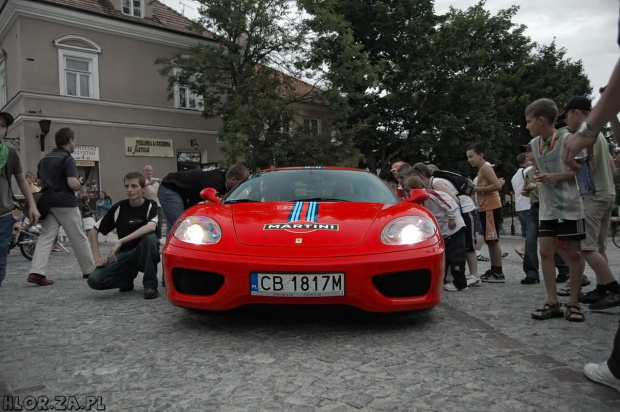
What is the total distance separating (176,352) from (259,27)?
17571 millimetres

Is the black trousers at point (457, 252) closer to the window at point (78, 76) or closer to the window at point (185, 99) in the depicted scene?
the window at point (78, 76)

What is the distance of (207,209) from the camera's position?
399 cm

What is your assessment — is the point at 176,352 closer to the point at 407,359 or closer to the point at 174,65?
the point at 407,359

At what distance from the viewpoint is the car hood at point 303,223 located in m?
3.38

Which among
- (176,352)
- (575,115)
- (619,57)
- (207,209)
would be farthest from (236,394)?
(575,115)

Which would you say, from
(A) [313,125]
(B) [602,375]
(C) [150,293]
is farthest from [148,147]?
(B) [602,375]

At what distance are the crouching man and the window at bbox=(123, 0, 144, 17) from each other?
1916 cm

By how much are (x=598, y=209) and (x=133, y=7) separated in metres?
21.8

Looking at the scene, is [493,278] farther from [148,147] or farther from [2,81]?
[2,81]

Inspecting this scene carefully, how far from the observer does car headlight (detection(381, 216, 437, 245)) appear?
345 centimetres

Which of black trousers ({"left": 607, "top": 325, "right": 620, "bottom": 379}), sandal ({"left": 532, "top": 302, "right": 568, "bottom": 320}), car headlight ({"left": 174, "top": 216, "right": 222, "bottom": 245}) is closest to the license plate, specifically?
car headlight ({"left": 174, "top": 216, "right": 222, "bottom": 245})

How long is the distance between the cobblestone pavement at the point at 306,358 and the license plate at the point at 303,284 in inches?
12.2

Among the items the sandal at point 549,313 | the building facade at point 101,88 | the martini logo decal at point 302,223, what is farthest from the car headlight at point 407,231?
the building facade at point 101,88

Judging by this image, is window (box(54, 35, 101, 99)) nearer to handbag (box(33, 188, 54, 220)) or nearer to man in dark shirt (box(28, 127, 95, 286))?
man in dark shirt (box(28, 127, 95, 286))
